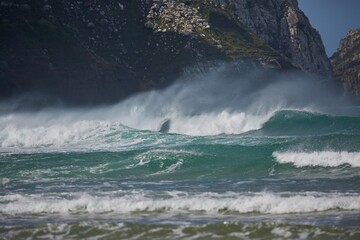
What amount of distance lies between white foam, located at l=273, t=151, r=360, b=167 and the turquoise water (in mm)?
38

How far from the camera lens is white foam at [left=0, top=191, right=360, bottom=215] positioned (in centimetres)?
1194

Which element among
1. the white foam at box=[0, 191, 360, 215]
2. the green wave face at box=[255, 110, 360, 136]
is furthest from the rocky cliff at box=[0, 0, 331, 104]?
the white foam at box=[0, 191, 360, 215]

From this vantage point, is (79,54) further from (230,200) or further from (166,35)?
(230,200)

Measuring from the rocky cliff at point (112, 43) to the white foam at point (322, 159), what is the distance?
148 feet

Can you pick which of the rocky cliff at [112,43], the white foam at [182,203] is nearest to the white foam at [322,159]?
the white foam at [182,203]

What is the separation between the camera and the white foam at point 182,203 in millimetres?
11938

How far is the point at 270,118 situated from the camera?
4284 cm

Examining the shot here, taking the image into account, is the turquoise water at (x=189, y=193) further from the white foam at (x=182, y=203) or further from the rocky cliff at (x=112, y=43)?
the rocky cliff at (x=112, y=43)

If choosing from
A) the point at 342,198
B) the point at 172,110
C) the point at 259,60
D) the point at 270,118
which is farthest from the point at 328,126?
the point at 259,60

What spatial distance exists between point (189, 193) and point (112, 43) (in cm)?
6799

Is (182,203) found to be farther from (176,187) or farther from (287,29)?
(287,29)

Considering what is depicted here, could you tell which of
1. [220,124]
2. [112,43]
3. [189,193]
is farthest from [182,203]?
[112,43]

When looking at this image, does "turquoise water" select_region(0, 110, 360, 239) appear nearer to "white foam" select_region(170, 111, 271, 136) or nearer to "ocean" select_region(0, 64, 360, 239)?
"ocean" select_region(0, 64, 360, 239)

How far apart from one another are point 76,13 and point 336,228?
2931 inches
